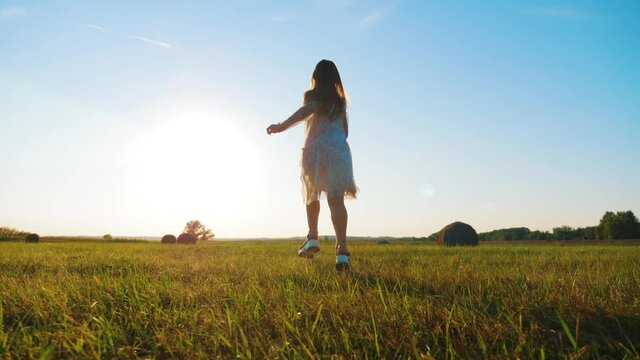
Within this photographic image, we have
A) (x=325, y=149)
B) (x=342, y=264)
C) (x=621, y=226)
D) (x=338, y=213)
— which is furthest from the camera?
(x=621, y=226)

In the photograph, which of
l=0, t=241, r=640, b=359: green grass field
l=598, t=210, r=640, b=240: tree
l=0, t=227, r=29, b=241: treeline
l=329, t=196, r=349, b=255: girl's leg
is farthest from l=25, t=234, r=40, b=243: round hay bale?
l=598, t=210, r=640, b=240: tree

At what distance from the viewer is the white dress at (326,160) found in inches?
194

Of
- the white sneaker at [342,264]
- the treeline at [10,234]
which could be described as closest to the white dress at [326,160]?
the white sneaker at [342,264]

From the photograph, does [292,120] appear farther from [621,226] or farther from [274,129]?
[621,226]

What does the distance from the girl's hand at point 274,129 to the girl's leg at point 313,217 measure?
3.33 ft

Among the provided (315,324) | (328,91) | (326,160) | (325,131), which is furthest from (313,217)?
(315,324)

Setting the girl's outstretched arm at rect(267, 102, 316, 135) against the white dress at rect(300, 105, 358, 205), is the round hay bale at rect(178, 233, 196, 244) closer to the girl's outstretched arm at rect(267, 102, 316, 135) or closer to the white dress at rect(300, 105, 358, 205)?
the white dress at rect(300, 105, 358, 205)

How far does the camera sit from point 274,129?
16.3 feet

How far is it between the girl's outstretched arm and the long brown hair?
0.19 m

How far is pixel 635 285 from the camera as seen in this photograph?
9.37 ft

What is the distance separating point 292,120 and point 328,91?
64 cm

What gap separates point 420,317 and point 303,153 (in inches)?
139

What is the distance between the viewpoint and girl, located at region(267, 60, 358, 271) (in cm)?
494

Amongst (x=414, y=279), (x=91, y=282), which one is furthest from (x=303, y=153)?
(x=91, y=282)
